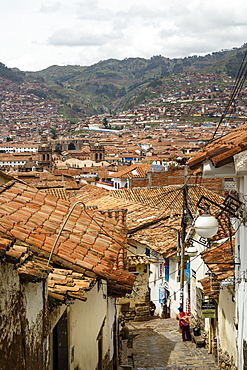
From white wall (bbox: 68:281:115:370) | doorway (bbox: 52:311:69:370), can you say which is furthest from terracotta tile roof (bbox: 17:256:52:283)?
white wall (bbox: 68:281:115:370)

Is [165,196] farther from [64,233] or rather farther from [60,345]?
[60,345]

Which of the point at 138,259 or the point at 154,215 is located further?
the point at 154,215

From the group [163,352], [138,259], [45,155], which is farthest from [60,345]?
[45,155]

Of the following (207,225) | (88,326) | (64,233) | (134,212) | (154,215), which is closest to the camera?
(207,225)

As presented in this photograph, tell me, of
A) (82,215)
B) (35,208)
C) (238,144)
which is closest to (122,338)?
(82,215)

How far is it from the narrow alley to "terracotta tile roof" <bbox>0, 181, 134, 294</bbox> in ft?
13.5

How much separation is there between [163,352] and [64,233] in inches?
258

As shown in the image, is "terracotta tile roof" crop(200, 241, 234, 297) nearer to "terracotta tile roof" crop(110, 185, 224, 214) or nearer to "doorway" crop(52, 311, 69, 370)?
"doorway" crop(52, 311, 69, 370)

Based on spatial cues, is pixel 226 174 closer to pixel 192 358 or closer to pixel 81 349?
pixel 81 349

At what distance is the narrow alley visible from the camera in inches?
438

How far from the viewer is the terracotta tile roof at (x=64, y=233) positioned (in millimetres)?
5828

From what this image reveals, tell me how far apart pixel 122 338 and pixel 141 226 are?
6.89 meters

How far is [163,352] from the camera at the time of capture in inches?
483

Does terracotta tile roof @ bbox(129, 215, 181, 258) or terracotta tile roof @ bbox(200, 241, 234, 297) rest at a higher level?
terracotta tile roof @ bbox(200, 241, 234, 297)
